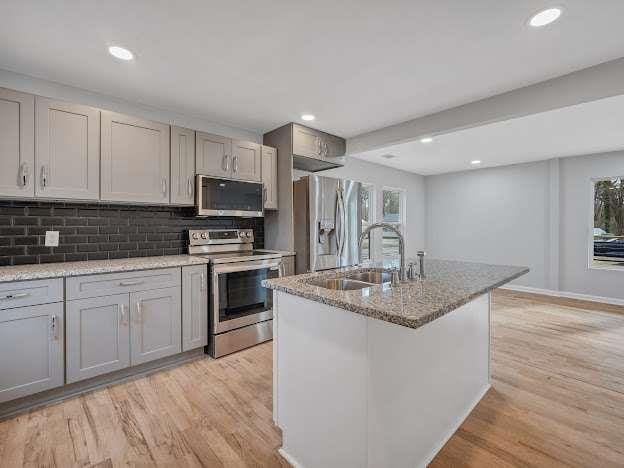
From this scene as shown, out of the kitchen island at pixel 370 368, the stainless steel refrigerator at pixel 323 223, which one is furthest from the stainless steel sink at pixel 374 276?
the stainless steel refrigerator at pixel 323 223

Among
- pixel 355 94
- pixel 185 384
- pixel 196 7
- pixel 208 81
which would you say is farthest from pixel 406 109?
pixel 185 384

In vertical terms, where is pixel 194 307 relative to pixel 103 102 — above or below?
below

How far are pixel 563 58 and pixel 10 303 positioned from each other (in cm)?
406

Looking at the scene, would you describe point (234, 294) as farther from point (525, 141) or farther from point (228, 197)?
point (525, 141)

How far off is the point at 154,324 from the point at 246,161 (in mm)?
1864

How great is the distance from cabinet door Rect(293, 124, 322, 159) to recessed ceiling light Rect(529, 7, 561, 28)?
227 cm

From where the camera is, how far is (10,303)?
189cm

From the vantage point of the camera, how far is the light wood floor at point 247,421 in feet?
5.21

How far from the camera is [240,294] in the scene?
294 cm

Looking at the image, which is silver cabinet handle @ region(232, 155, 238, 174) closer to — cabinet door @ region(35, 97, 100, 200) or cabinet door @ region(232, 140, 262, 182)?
cabinet door @ region(232, 140, 262, 182)

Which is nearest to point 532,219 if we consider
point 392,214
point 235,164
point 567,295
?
point 567,295

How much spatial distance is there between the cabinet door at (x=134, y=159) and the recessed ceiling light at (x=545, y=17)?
9.33ft

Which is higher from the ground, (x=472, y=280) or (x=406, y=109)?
(x=406, y=109)

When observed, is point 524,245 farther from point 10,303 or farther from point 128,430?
point 10,303
